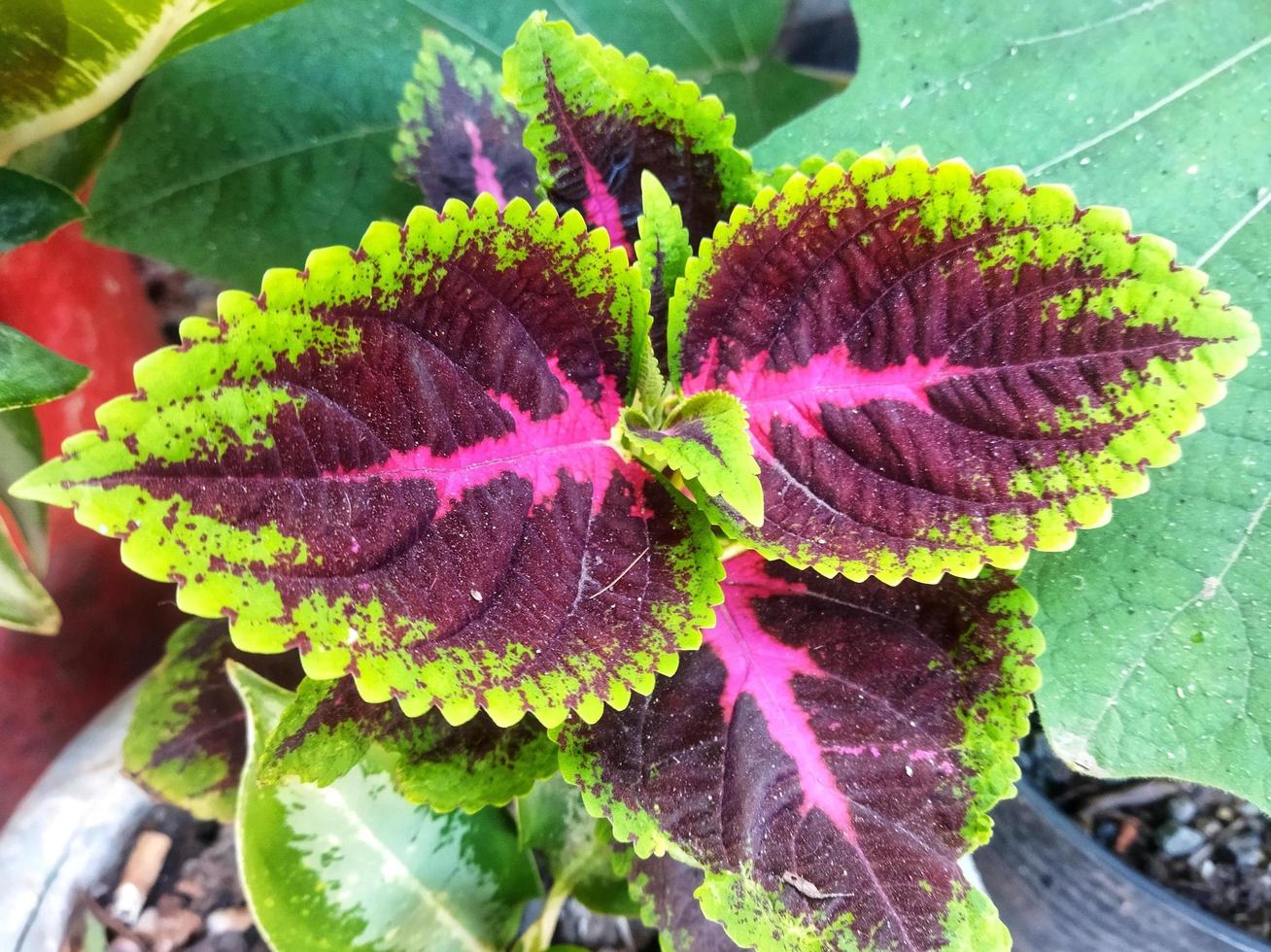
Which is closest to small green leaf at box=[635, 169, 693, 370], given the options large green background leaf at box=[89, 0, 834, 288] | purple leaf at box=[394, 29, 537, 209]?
purple leaf at box=[394, 29, 537, 209]

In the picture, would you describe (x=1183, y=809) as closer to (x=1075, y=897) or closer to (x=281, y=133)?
(x=1075, y=897)

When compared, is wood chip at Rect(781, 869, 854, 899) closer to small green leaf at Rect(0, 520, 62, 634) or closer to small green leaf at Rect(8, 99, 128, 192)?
small green leaf at Rect(0, 520, 62, 634)

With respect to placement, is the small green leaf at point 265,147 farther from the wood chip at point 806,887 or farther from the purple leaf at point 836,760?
the wood chip at point 806,887

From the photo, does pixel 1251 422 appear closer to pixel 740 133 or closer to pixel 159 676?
pixel 740 133

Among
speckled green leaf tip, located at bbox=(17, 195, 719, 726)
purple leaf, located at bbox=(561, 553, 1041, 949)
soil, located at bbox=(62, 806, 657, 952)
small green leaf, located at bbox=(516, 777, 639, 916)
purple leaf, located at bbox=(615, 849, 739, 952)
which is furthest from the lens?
soil, located at bbox=(62, 806, 657, 952)

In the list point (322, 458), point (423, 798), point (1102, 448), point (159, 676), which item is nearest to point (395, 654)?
point (322, 458)

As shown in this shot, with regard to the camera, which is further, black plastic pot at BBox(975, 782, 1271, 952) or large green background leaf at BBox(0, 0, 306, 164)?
black plastic pot at BBox(975, 782, 1271, 952)

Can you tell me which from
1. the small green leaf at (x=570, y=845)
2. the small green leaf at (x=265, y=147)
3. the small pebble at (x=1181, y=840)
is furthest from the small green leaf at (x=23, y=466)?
the small pebble at (x=1181, y=840)

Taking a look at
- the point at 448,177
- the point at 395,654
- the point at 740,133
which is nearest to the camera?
the point at 395,654
